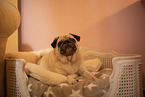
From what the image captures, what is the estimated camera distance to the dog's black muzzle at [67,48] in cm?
138

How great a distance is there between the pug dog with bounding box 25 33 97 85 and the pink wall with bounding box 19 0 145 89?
2.50 feet

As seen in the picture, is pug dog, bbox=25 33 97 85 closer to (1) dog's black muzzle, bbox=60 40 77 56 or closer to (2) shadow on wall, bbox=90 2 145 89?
(1) dog's black muzzle, bbox=60 40 77 56

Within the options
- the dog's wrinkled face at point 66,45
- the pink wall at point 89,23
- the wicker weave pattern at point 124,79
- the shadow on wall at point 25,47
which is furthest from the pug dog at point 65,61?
the shadow on wall at point 25,47

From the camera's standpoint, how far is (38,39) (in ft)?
7.48

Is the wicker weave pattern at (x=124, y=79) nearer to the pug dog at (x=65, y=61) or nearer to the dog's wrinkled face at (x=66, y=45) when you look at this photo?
the pug dog at (x=65, y=61)

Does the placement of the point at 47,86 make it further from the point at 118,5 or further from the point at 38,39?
the point at 118,5

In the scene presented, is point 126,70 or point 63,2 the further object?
point 63,2

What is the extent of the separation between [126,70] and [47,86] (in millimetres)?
755

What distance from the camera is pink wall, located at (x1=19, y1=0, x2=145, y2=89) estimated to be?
6.78 ft

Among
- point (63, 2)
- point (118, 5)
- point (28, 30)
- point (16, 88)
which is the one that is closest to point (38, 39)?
point (28, 30)

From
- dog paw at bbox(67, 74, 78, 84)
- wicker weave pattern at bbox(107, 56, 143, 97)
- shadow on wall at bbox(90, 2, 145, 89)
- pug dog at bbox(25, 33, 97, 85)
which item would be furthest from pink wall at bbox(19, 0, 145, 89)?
wicker weave pattern at bbox(107, 56, 143, 97)

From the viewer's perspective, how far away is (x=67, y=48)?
140 centimetres

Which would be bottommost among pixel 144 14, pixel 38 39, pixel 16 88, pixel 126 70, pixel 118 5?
pixel 16 88

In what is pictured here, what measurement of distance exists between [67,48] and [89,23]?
95 cm
